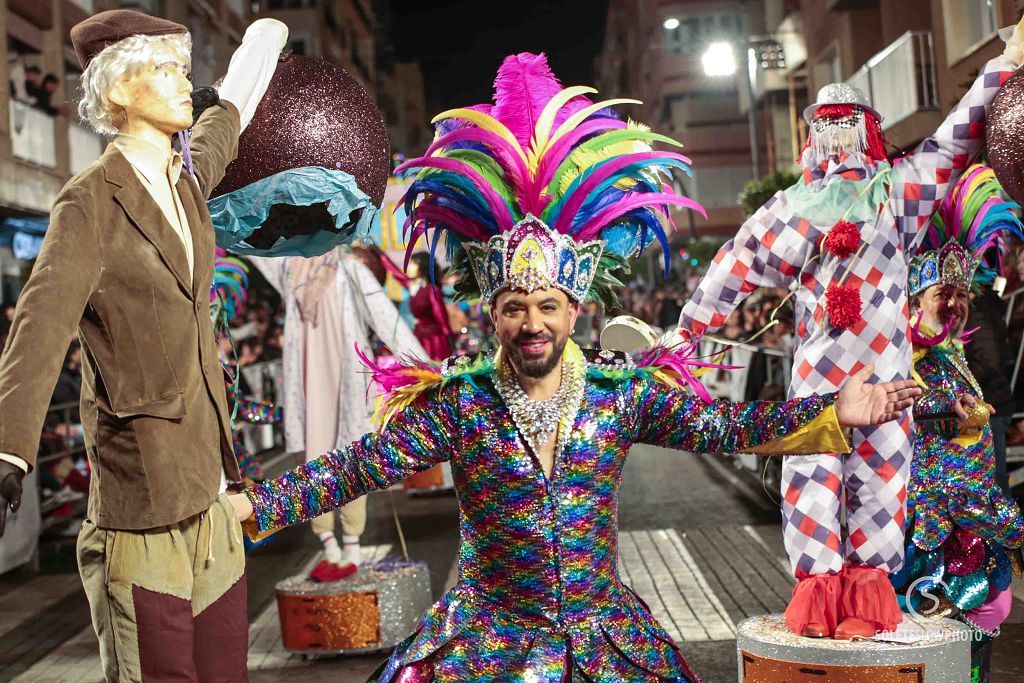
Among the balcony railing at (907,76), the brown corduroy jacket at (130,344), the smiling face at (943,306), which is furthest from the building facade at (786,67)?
the brown corduroy jacket at (130,344)

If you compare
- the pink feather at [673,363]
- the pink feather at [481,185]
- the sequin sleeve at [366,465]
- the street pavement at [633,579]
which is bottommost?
the street pavement at [633,579]

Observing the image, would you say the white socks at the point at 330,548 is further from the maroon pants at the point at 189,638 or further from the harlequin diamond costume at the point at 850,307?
the maroon pants at the point at 189,638

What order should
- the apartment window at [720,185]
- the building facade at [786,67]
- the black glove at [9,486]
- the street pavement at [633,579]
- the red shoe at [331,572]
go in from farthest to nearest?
the apartment window at [720,185] → the building facade at [786,67] → the red shoe at [331,572] → the street pavement at [633,579] → the black glove at [9,486]

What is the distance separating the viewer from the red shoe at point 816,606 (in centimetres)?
422

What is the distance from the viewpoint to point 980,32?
37.6 feet

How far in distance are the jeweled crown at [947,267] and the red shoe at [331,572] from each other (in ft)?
9.94

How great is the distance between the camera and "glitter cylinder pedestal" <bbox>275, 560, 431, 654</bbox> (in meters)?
5.85

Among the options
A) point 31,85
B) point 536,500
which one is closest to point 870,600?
point 536,500

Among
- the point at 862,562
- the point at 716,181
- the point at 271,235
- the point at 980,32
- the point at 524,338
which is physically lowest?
the point at 862,562

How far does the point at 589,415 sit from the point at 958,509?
232 cm

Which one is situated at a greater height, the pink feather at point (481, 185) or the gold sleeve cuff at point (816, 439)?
the pink feather at point (481, 185)

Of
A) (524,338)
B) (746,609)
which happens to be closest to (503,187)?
(524,338)

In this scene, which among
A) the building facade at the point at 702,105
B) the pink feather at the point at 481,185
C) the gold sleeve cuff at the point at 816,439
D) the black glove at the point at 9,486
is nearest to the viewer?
the black glove at the point at 9,486

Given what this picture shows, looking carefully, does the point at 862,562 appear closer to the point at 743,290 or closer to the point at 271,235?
the point at 743,290
